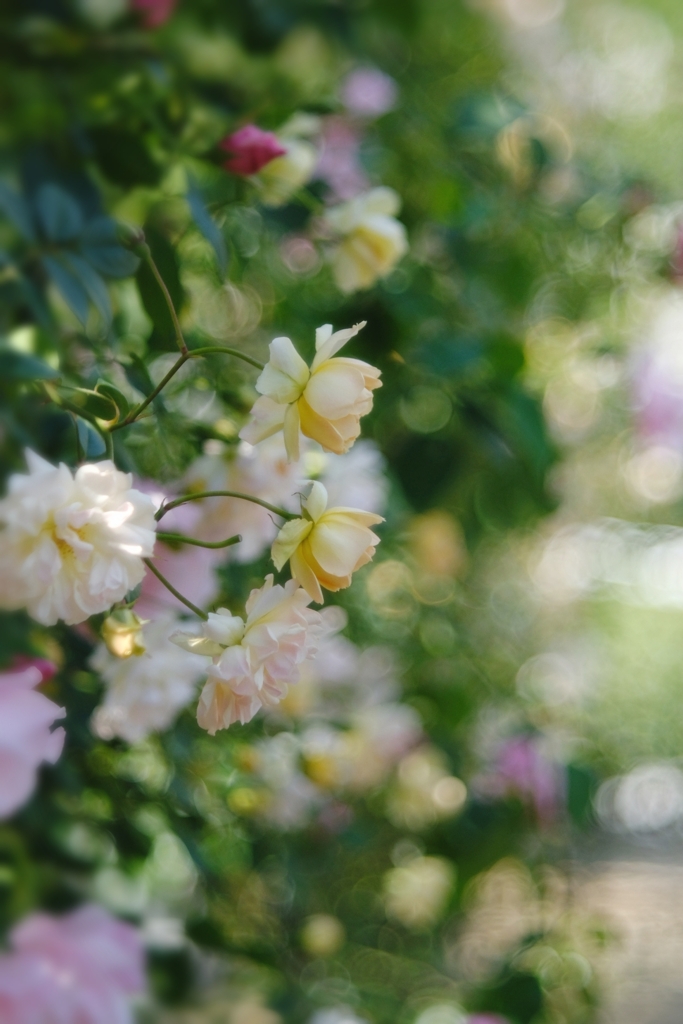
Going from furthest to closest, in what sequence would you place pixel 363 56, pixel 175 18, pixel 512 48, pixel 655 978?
pixel 512 48, pixel 655 978, pixel 363 56, pixel 175 18

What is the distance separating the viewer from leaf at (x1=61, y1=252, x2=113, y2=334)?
0.34 metres

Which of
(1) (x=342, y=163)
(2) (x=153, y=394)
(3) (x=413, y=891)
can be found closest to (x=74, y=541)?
(2) (x=153, y=394)

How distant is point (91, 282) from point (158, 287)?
10cm

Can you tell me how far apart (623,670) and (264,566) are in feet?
3.30

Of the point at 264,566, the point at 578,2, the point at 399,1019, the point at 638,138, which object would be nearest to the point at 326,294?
the point at 264,566

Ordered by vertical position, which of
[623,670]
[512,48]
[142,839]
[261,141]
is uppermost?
[261,141]

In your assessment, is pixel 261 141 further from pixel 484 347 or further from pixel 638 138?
pixel 638 138

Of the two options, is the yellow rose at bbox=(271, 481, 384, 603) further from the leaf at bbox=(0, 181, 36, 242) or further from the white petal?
the leaf at bbox=(0, 181, 36, 242)

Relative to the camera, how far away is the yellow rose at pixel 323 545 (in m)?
0.20

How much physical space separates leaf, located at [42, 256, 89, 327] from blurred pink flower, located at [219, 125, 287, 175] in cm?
8

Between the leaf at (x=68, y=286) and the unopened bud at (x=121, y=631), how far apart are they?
13 centimetres

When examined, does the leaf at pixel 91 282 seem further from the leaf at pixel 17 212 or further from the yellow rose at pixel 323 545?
the yellow rose at pixel 323 545

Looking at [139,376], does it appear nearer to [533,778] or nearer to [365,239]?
[365,239]

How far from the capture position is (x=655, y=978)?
3.00ft
